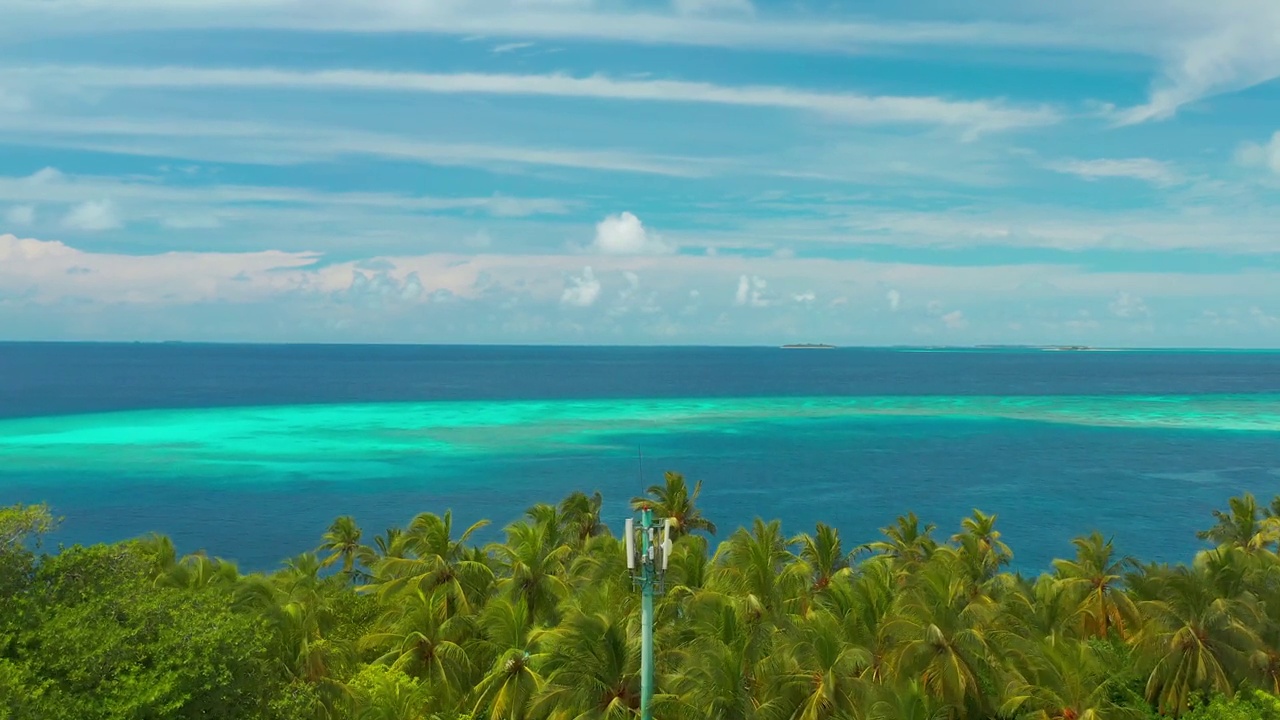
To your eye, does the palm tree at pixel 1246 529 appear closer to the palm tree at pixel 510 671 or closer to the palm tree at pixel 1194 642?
the palm tree at pixel 1194 642

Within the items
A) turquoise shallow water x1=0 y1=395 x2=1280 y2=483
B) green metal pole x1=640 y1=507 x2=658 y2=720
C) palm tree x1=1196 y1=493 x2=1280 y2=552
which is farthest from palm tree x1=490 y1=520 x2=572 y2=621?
turquoise shallow water x1=0 y1=395 x2=1280 y2=483

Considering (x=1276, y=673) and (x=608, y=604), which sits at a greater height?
(x=608, y=604)

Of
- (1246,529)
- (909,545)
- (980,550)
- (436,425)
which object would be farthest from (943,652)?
(436,425)

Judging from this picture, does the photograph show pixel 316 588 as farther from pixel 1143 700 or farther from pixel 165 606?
pixel 1143 700

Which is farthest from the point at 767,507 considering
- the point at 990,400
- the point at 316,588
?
the point at 990,400

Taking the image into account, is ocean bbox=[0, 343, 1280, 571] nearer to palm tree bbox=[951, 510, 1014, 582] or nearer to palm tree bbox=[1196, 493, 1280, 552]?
palm tree bbox=[1196, 493, 1280, 552]

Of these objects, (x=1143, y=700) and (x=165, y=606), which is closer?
(x=165, y=606)
